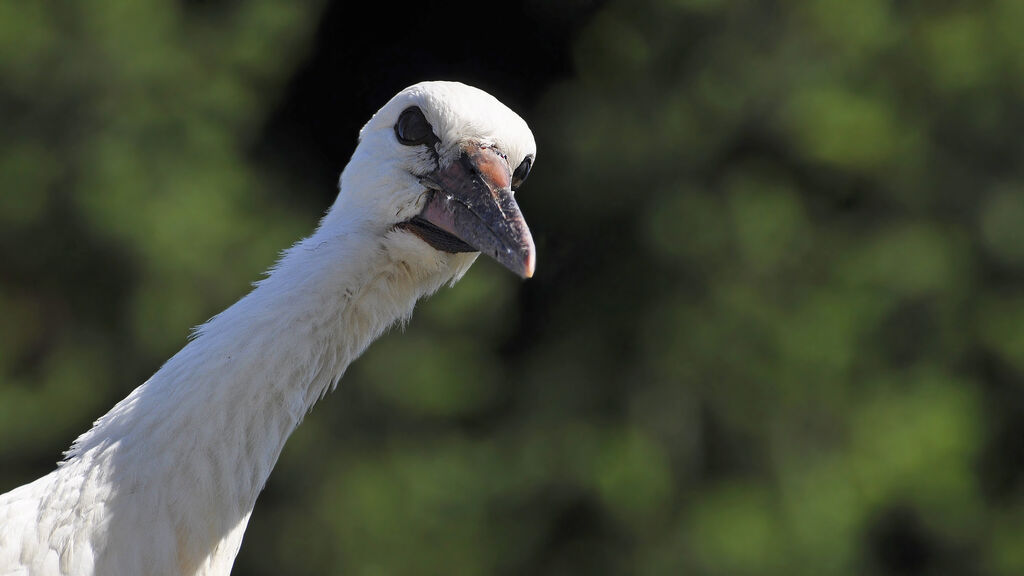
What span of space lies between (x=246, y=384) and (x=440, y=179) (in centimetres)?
69

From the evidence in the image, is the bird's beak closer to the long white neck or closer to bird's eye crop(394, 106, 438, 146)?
bird's eye crop(394, 106, 438, 146)

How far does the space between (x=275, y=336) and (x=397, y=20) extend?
17.2 ft

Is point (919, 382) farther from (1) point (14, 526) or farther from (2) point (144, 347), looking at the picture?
(1) point (14, 526)

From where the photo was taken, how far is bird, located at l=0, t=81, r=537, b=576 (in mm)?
2426

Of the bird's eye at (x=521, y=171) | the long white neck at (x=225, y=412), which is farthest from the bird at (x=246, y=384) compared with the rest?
the bird's eye at (x=521, y=171)

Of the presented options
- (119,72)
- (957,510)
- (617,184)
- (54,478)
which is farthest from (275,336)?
(957,510)

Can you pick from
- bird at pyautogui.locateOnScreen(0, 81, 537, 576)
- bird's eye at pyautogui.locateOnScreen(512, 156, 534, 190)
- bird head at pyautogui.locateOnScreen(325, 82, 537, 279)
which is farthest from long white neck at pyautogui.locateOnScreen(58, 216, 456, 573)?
bird's eye at pyautogui.locateOnScreen(512, 156, 534, 190)

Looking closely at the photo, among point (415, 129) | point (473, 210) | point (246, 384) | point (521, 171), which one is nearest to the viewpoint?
point (246, 384)

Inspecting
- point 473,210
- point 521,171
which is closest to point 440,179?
point 473,210

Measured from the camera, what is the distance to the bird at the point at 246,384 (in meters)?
2.43

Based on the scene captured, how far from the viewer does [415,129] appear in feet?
9.10

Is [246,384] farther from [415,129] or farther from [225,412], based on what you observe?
[415,129]

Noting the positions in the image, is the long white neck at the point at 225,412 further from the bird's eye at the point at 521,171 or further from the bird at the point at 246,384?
the bird's eye at the point at 521,171

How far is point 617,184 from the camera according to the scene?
6.78 meters
